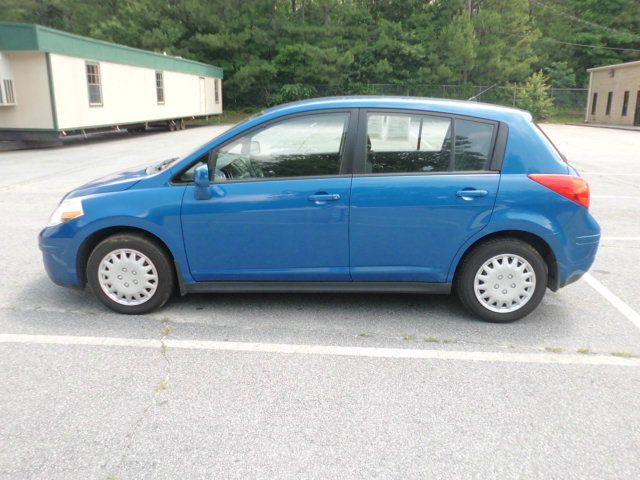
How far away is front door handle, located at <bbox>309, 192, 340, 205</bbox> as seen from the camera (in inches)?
158

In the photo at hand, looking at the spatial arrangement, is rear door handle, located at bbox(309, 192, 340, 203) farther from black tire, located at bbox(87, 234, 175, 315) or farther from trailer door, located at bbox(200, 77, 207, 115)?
trailer door, located at bbox(200, 77, 207, 115)

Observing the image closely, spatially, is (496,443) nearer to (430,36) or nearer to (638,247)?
(638,247)

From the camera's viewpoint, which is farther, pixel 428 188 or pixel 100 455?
pixel 428 188

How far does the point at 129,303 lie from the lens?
4312 mm

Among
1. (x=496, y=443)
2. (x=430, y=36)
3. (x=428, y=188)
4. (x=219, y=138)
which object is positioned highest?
(x=430, y=36)

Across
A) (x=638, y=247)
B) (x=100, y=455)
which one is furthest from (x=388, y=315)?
(x=638, y=247)

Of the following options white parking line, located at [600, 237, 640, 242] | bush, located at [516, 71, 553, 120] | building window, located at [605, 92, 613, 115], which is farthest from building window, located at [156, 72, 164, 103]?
building window, located at [605, 92, 613, 115]

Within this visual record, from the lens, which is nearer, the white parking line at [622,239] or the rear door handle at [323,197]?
the rear door handle at [323,197]

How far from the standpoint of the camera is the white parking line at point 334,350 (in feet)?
12.1

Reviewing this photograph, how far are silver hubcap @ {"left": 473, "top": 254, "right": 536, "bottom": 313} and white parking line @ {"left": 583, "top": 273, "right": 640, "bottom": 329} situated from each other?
95cm

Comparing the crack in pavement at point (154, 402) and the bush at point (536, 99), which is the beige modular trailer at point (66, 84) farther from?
the bush at point (536, 99)

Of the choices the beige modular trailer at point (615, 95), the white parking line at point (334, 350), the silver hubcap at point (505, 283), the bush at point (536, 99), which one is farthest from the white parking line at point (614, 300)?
the bush at point (536, 99)

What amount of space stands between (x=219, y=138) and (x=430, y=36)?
4171 centimetres

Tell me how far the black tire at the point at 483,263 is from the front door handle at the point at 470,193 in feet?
1.26
